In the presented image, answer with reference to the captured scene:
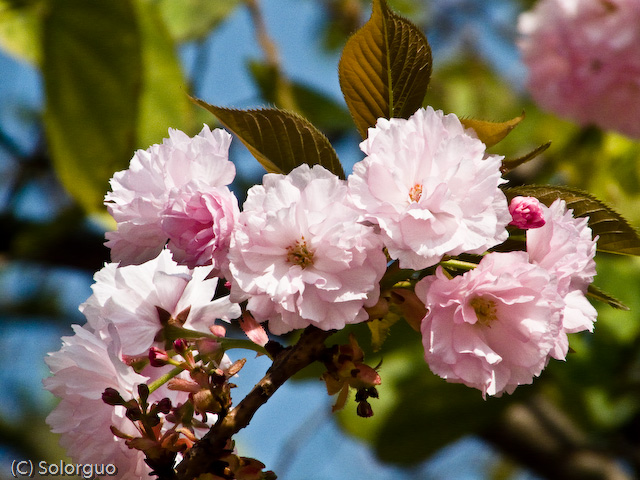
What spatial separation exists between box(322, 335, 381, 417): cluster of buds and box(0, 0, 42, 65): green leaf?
1206 mm

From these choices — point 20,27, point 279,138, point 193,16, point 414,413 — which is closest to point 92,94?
point 20,27

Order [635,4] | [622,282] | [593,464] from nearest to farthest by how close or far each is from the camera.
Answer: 1. [635,4]
2. [622,282]
3. [593,464]

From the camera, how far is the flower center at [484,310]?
1.82 feet

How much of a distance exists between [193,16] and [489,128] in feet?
4.03

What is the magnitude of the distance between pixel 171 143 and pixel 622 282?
1.33m

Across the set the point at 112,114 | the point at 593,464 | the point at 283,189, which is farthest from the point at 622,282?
the point at 283,189

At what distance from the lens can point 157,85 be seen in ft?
4.75

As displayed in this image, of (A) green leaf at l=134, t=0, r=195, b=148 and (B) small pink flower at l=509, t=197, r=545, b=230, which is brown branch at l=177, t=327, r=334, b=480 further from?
(A) green leaf at l=134, t=0, r=195, b=148

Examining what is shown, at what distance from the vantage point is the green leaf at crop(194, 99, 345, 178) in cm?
59

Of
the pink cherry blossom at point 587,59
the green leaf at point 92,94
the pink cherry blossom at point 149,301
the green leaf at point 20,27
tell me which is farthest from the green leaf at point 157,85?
the pink cherry blossom at point 149,301

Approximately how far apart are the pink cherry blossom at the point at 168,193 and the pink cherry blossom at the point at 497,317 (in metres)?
0.18

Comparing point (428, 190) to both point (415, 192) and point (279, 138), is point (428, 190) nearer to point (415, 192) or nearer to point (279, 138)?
point (415, 192)

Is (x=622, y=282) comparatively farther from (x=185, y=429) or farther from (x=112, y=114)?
(x=185, y=429)

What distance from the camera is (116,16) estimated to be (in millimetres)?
1350
